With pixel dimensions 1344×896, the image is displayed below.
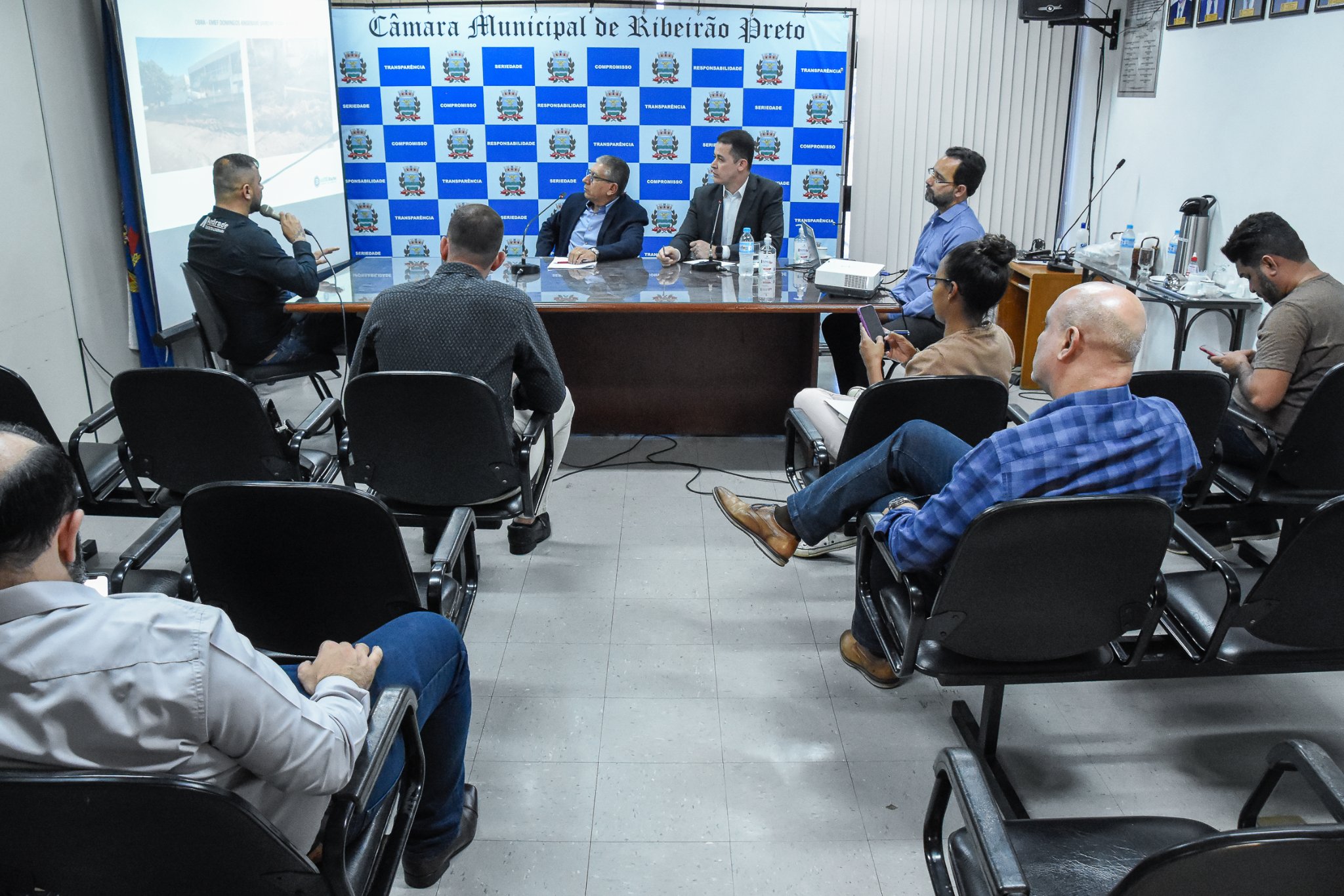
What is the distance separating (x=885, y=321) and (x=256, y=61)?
137 inches

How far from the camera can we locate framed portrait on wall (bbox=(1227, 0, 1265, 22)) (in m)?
4.30

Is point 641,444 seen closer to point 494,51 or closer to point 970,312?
point 970,312

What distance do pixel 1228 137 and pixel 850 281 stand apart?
2.05 meters

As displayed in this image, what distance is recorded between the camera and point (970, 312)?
2766 mm

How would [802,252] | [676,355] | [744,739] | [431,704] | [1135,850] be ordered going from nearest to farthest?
[1135,850]
[431,704]
[744,739]
[676,355]
[802,252]

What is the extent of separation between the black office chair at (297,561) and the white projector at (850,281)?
256cm

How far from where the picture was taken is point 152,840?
1.08m

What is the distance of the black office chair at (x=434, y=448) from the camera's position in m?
2.47

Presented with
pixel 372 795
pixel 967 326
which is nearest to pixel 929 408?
pixel 967 326

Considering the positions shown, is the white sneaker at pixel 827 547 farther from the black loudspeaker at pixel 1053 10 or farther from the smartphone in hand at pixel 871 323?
the black loudspeaker at pixel 1053 10

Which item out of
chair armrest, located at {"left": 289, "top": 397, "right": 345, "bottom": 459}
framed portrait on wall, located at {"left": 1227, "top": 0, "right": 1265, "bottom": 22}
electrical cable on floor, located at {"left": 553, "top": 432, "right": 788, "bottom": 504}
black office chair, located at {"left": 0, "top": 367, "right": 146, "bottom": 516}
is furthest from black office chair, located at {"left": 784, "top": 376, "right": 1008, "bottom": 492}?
framed portrait on wall, located at {"left": 1227, "top": 0, "right": 1265, "bottom": 22}

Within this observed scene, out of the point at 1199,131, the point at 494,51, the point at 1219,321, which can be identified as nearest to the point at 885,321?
the point at 1219,321

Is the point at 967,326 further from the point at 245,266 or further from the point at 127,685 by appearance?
the point at 245,266

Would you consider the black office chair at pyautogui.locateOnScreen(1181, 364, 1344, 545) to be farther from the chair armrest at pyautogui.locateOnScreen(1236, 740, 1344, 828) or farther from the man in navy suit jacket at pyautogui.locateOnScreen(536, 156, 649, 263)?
the man in navy suit jacket at pyautogui.locateOnScreen(536, 156, 649, 263)
